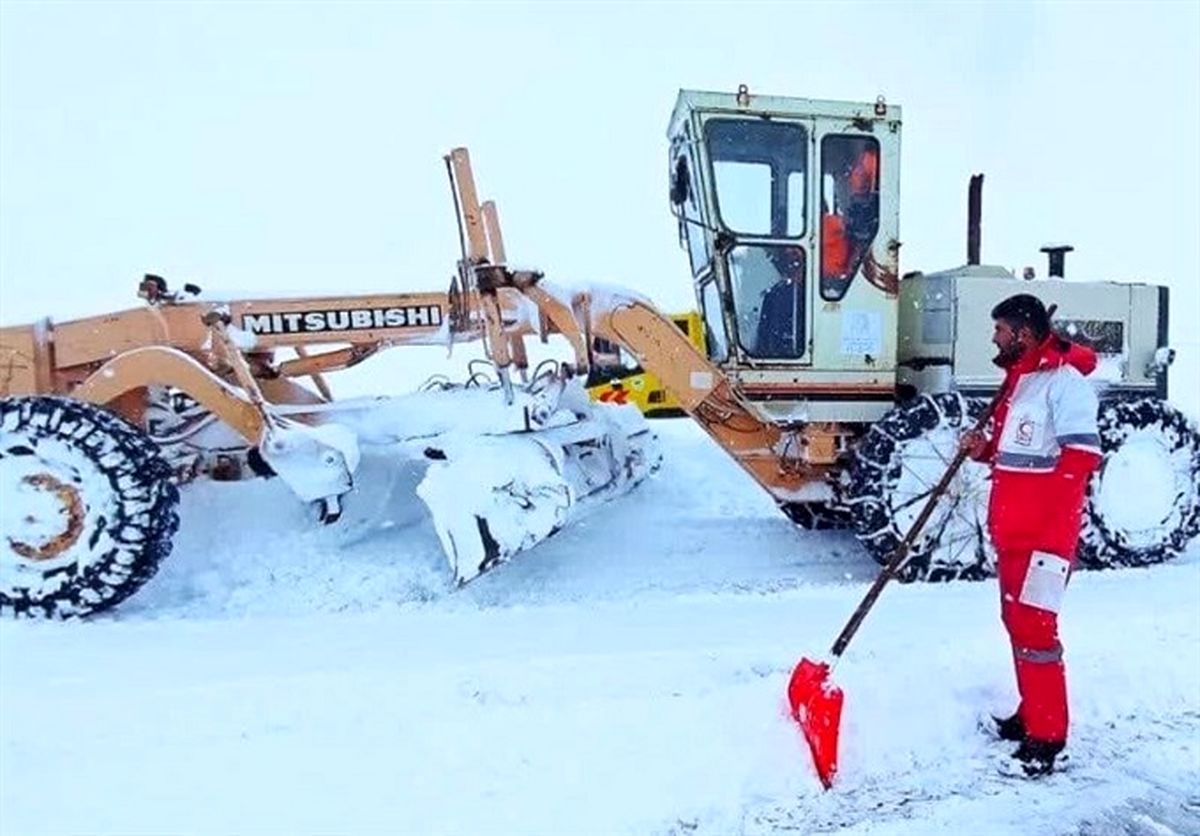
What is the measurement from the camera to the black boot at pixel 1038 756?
11.4 feet

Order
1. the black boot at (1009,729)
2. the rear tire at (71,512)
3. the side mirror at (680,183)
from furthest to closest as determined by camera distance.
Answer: the side mirror at (680,183)
the rear tire at (71,512)
the black boot at (1009,729)

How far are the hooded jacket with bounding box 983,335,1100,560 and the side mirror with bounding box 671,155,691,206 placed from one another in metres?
2.93

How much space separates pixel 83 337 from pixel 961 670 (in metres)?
4.66

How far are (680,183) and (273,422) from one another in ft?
9.07

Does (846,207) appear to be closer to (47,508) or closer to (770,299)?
(770,299)

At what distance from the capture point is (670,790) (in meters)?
3.25

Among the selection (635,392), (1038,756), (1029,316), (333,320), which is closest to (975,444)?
(1029,316)

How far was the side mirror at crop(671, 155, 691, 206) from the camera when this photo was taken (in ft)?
20.5

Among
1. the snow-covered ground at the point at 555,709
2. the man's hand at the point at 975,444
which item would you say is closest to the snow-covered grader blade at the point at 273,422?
the snow-covered ground at the point at 555,709

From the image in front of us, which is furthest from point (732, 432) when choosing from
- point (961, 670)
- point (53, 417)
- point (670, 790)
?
point (53, 417)

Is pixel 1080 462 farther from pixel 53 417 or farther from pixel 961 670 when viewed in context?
pixel 53 417

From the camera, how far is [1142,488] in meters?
6.04

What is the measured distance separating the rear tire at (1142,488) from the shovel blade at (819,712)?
10.1 ft

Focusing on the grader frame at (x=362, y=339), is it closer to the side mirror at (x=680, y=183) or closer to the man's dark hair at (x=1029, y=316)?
the side mirror at (x=680, y=183)
